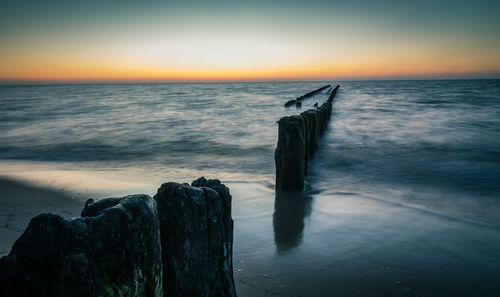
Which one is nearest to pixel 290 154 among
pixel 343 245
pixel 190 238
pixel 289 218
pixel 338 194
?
pixel 289 218

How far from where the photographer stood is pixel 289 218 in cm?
432

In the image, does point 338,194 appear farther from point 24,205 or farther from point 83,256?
point 24,205

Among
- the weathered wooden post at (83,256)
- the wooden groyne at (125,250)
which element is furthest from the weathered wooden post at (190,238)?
the weathered wooden post at (83,256)

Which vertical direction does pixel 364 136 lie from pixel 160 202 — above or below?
below

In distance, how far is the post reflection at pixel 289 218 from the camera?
3.64m

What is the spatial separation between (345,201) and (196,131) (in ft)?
33.6

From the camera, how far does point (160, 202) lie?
1733mm

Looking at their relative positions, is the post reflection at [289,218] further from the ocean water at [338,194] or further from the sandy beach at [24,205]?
the sandy beach at [24,205]

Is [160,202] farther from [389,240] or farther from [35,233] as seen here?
[389,240]

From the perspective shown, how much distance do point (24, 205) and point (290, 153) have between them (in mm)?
4384

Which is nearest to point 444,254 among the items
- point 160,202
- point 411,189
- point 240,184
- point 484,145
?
point 411,189

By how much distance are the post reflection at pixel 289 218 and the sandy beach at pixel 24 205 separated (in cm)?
304

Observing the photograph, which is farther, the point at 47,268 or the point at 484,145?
the point at 484,145

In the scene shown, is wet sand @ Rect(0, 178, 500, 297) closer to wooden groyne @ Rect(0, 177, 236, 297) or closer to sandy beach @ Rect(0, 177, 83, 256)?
sandy beach @ Rect(0, 177, 83, 256)
